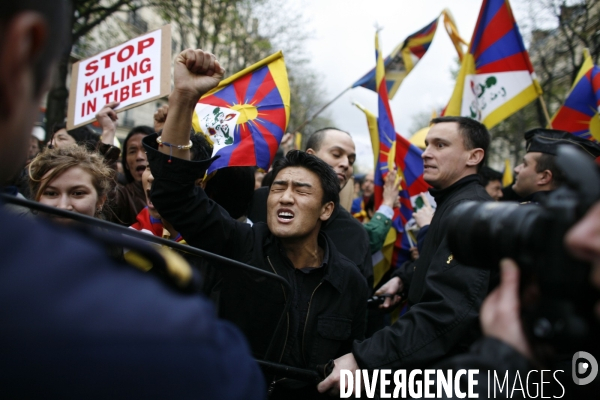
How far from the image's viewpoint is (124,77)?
12.0ft

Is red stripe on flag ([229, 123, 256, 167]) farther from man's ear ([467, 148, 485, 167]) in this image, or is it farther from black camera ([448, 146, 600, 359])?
black camera ([448, 146, 600, 359])

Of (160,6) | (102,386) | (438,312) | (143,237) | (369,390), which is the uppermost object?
(160,6)

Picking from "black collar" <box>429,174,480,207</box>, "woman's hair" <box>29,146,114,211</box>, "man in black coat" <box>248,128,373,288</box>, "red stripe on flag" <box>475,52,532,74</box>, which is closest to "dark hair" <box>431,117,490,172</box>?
"black collar" <box>429,174,480,207</box>

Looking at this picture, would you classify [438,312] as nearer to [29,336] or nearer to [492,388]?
[492,388]

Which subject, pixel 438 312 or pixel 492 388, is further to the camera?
pixel 438 312

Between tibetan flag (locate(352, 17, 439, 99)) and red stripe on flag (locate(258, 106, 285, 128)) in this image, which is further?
tibetan flag (locate(352, 17, 439, 99))

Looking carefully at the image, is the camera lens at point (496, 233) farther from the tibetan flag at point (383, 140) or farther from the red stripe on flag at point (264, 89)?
the tibetan flag at point (383, 140)

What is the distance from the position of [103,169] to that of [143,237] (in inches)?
55.1

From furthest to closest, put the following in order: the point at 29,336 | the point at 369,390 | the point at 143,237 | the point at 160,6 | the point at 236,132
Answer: the point at 160,6 → the point at 236,132 → the point at 369,390 → the point at 143,237 → the point at 29,336

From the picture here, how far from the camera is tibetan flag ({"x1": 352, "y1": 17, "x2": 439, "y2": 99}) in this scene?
6.05 m

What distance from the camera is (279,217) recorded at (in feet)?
8.37

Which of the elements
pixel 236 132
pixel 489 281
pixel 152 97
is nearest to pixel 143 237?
pixel 489 281

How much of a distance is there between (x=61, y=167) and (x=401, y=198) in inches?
128

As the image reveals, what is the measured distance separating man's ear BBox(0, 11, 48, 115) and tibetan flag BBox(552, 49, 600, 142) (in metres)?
5.16
